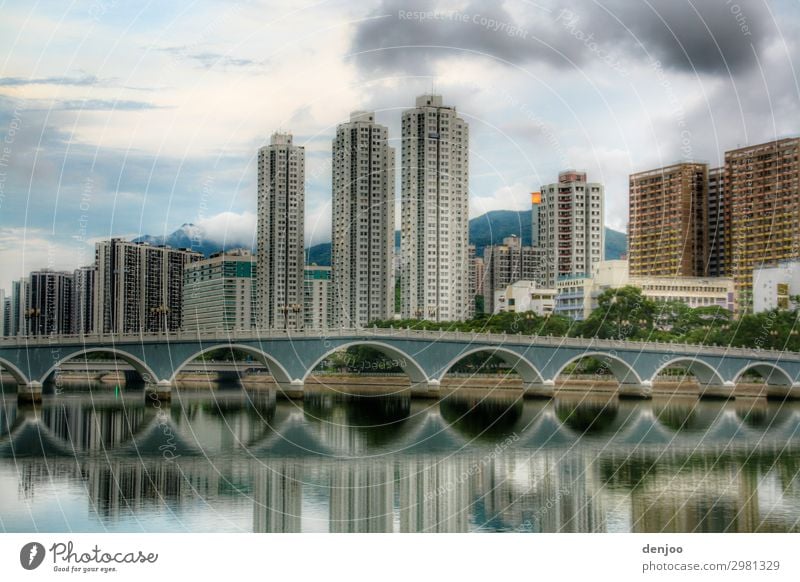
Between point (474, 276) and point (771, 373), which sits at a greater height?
point (474, 276)

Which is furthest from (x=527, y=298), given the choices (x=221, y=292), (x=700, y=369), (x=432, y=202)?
(x=700, y=369)

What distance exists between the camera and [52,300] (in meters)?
55.8

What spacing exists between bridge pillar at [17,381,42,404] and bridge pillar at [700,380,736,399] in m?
22.3

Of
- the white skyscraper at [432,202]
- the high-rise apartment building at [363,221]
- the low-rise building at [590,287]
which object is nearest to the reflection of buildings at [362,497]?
the high-rise apartment building at [363,221]

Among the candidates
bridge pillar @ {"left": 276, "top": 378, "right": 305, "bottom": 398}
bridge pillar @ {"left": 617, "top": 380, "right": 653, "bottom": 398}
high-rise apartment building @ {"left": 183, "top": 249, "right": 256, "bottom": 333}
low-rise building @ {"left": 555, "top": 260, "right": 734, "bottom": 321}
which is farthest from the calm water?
high-rise apartment building @ {"left": 183, "top": 249, "right": 256, "bottom": 333}

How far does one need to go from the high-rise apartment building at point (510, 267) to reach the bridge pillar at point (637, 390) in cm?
2013

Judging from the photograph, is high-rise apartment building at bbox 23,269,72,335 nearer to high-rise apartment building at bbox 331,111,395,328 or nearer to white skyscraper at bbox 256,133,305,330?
white skyscraper at bbox 256,133,305,330

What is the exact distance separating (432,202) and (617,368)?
1021cm

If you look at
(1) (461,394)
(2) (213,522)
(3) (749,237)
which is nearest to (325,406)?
(1) (461,394)

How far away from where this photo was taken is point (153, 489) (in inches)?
670

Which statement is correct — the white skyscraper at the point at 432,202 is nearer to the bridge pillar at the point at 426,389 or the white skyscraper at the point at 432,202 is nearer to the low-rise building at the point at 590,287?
the low-rise building at the point at 590,287

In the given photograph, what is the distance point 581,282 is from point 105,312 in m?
23.3

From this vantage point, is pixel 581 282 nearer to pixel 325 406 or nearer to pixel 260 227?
pixel 260 227

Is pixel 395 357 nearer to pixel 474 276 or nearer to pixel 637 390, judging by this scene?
pixel 637 390
